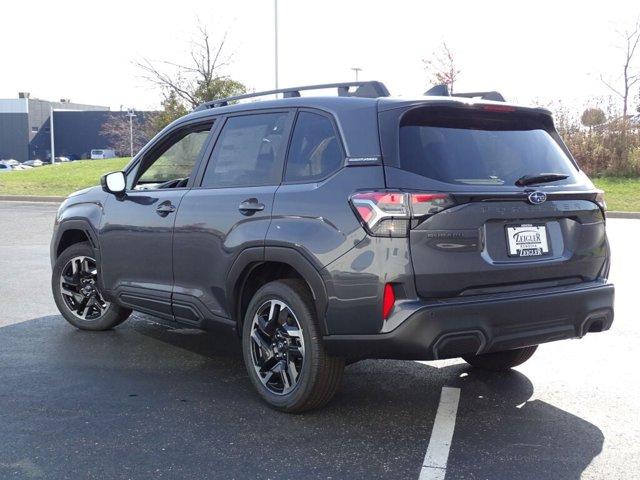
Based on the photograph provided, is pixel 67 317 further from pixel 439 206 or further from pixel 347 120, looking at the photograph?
pixel 439 206

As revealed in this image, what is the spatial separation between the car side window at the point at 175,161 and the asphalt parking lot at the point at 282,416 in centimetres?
127

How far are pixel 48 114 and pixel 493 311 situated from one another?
→ 3922 inches

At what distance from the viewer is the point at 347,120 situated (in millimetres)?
4266

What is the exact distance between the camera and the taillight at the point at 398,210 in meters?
3.87

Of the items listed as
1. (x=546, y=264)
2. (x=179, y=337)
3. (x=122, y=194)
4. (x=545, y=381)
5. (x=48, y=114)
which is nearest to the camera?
(x=546, y=264)

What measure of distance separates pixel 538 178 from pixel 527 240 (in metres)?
0.39

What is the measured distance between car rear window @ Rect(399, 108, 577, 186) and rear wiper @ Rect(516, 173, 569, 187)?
4cm

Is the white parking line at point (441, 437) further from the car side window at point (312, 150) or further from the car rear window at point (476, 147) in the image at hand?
the car side window at point (312, 150)

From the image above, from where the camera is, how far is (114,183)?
5.73 meters

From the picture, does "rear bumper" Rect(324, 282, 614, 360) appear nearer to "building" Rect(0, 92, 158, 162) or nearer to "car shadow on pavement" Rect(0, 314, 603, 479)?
"car shadow on pavement" Rect(0, 314, 603, 479)

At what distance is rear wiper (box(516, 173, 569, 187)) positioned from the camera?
4266 mm

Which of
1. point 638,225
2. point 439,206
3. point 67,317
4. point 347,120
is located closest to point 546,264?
point 439,206

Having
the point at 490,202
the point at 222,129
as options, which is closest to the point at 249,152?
the point at 222,129

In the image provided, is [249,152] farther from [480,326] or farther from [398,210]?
[480,326]
